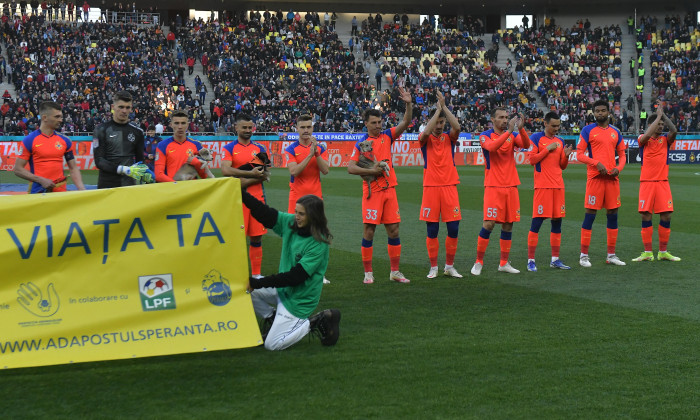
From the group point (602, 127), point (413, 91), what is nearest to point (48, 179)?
point (602, 127)

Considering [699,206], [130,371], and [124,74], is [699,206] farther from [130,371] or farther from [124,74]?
[124,74]

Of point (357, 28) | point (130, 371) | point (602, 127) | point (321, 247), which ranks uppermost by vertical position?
point (357, 28)

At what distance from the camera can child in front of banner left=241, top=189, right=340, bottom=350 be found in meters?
6.18

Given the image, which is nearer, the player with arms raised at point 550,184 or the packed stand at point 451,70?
the player with arms raised at point 550,184

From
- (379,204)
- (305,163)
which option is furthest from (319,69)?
(305,163)

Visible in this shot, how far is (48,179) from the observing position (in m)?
8.71

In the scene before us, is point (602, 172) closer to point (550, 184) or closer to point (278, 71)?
point (550, 184)

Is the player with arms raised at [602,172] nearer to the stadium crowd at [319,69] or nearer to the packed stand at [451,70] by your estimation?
the stadium crowd at [319,69]

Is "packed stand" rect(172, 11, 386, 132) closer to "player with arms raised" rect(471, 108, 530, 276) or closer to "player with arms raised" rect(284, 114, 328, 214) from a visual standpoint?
"player with arms raised" rect(471, 108, 530, 276)

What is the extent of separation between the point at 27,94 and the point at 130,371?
115ft

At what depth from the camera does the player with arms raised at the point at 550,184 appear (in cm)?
1041

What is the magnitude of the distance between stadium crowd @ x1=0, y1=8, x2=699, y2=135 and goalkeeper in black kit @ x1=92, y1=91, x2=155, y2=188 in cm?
2784

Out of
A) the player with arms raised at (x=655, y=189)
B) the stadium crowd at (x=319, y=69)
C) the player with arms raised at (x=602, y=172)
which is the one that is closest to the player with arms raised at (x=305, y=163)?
the player with arms raised at (x=602, y=172)

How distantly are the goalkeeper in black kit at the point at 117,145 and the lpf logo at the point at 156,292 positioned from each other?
112 inches
